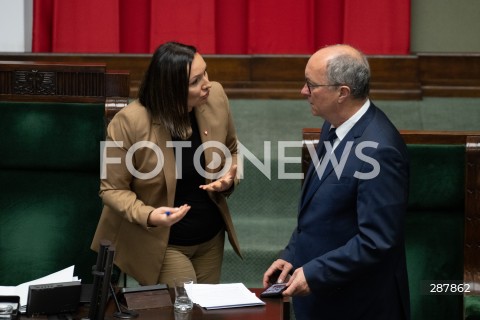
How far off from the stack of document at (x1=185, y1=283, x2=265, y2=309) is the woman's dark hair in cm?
47

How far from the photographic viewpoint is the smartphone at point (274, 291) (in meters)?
2.04

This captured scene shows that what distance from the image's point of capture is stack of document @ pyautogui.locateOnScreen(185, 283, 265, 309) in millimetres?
1999

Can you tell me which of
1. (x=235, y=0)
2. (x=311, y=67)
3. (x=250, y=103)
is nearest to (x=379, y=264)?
(x=311, y=67)

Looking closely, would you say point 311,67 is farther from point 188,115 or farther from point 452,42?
point 452,42

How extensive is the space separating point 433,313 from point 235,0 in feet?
6.80

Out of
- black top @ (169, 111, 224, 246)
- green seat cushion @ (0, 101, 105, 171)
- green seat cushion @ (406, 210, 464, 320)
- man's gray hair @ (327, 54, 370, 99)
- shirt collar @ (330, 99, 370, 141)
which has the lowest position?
green seat cushion @ (406, 210, 464, 320)

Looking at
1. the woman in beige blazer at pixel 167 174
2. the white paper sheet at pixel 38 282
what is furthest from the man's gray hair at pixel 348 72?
the white paper sheet at pixel 38 282

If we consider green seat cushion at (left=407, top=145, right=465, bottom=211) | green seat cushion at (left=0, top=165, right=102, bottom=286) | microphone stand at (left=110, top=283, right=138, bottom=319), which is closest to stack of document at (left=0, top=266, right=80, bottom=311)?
microphone stand at (left=110, top=283, right=138, bottom=319)

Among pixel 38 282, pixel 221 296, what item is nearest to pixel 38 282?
pixel 38 282

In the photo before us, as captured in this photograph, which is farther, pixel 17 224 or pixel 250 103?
pixel 250 103

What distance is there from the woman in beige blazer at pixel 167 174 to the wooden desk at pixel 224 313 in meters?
0.35

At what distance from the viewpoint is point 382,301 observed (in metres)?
2.04

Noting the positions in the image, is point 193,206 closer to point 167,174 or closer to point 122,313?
point 167,174

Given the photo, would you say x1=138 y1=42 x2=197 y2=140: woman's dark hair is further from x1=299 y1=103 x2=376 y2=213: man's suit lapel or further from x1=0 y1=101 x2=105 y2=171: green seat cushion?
x1=0 y1=101 x2=105 y2=171: green seat cushion
